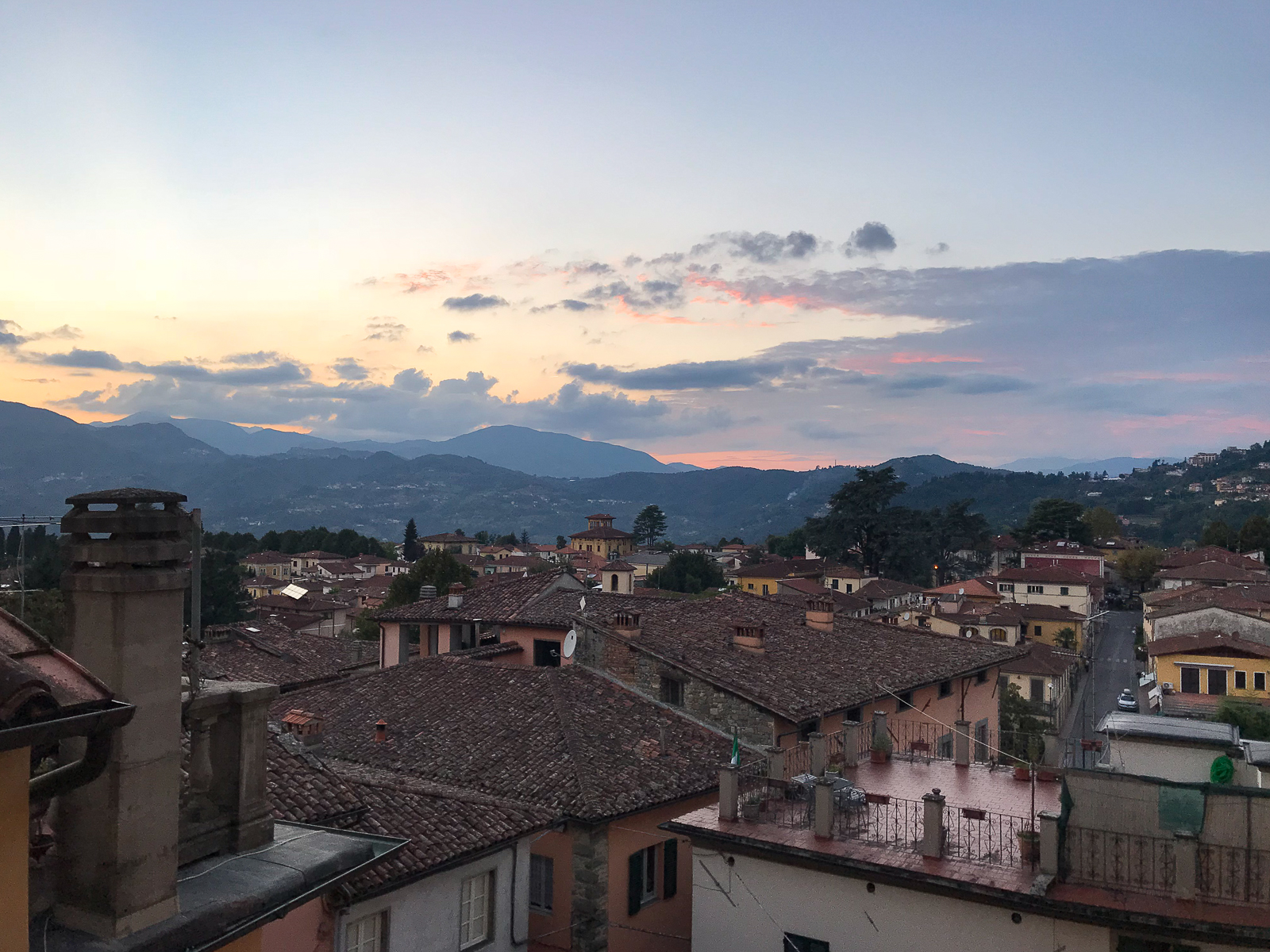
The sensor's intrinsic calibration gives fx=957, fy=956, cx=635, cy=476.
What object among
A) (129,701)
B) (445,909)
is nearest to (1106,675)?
(445,909)

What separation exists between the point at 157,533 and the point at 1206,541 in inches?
5172

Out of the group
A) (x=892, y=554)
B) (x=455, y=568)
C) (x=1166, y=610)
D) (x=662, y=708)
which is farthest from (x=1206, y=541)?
(x=662, y=708)

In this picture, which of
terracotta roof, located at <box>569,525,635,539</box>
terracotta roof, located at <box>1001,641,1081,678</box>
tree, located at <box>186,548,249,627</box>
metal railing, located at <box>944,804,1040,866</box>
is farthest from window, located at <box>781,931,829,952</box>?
terracotta roof, located at <box>569,525,635,539</box>

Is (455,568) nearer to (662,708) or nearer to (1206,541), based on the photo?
(662,708)

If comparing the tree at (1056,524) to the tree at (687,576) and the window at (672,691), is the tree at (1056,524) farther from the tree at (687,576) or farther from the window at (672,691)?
the window at (672,691)

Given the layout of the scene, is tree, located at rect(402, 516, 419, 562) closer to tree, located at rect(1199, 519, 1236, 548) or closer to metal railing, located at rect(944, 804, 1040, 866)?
tree, located at rect(1199, 519, 1236, 548)

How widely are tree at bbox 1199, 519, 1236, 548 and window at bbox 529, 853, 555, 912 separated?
387ft

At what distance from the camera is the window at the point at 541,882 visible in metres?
15.7

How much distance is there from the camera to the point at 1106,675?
2559 inches

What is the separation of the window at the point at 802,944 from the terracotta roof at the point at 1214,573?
81243 millimetres

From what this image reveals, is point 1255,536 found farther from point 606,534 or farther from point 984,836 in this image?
point 984,836

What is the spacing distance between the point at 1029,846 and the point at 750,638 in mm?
11453

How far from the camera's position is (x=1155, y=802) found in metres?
11.4

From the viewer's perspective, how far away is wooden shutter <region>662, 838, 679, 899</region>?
16.8 meters
